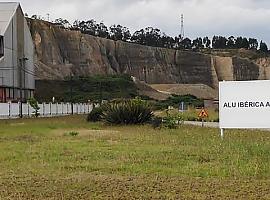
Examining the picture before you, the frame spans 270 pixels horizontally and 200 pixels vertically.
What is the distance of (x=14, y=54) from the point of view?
264 feet

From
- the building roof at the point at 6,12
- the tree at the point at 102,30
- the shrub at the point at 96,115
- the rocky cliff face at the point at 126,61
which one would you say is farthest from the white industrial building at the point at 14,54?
the tree at the point at 102,30

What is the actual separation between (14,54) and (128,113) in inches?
1891

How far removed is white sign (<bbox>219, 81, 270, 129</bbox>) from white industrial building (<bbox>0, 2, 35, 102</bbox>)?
170ft

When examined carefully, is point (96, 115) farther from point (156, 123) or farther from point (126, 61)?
point (126, 61)

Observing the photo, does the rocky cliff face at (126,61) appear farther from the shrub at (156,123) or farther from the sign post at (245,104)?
the sign post at (245,104)

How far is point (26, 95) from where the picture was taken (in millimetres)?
86438

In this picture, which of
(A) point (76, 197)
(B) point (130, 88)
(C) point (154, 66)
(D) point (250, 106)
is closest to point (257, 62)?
(C) point (154, 66)

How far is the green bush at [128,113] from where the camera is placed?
35344 mm

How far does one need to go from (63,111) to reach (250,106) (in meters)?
53.7

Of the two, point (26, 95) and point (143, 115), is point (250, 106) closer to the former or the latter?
point (143, 115)

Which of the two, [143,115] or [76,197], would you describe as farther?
[143,115]

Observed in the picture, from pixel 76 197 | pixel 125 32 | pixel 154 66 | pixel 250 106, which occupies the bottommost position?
pixel 76 197

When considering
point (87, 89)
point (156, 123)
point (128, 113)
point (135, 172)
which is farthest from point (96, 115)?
point (87, 89)

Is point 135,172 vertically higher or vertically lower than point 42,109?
lower
